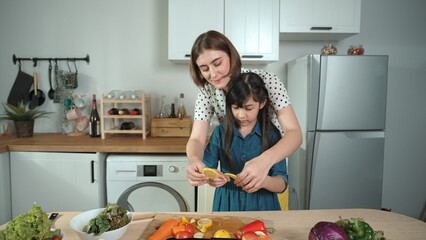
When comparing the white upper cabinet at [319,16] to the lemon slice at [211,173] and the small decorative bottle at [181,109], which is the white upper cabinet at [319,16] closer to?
the small decorative bottle at [181,109]

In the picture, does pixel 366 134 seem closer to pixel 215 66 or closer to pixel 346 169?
pixel 346 169

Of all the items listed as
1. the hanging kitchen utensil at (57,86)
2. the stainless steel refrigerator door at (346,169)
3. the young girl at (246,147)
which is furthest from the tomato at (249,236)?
the hanging kitchen utensil at (57,86)

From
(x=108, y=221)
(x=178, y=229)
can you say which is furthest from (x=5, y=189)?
(x=178, y=229)

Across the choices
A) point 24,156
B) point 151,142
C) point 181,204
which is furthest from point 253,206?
point 24,156

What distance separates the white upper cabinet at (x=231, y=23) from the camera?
2.31m

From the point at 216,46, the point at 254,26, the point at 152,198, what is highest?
the point at 254,26

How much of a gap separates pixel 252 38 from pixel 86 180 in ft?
5.04

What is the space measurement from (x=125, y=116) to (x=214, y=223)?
1606 millimetres

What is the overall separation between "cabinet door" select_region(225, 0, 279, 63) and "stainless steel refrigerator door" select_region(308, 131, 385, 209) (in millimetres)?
717

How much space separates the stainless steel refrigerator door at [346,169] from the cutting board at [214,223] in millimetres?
1386

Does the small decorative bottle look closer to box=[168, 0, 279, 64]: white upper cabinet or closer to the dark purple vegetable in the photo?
box=[168, 0, 279, 64]: white upper cabinet

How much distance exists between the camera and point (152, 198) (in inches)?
84.4

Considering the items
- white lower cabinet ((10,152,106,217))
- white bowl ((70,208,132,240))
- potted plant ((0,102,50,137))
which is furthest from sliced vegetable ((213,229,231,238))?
potted plant ((0,102,50,137))

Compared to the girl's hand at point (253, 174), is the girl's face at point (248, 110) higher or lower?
higher
